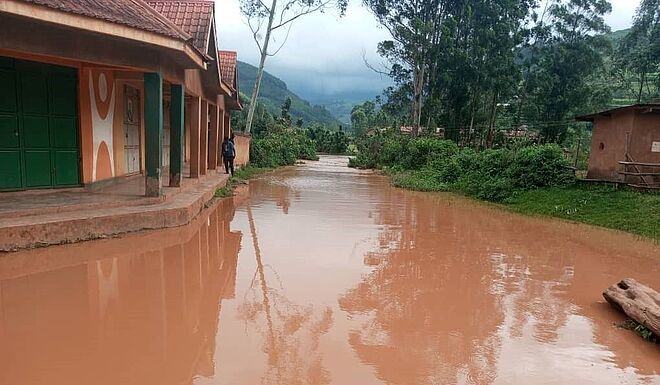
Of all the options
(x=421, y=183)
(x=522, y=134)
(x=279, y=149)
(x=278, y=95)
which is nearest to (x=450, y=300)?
(x=421, y=183)

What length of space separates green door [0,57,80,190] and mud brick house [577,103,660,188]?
13.3 meters

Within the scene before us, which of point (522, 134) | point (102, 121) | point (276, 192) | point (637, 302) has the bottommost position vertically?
point (276, 192)

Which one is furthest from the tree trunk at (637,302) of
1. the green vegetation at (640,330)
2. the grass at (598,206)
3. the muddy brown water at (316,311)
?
the grass at (598,206)

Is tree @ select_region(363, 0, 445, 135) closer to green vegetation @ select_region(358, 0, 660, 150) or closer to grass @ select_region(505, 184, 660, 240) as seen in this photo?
green vegetation @ select_region(358, 0, 660, 150)

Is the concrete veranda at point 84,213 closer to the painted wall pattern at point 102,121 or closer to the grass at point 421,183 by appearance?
the painted wall pattern at point 102,121

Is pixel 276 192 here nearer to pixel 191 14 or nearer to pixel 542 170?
pixel 191 14

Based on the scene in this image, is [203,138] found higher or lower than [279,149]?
higher

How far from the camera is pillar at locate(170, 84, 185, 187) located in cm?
996

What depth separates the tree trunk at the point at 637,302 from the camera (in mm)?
4301

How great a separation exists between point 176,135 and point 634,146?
1208cm

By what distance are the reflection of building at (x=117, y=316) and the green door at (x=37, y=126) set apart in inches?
112

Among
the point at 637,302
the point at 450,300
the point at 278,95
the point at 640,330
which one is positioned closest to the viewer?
the point at 640,330

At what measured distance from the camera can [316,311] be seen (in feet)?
15.5

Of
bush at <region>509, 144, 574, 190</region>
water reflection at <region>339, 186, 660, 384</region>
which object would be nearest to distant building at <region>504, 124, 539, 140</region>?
bush at <region>509, 144, 574, 190</region>
